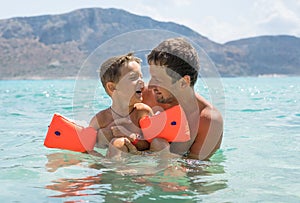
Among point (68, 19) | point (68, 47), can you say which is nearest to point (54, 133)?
point (68, 47)

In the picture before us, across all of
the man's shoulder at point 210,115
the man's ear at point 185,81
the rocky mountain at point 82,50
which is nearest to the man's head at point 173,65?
the man's ear at point 185,81

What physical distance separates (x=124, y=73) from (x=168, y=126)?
0.65 m

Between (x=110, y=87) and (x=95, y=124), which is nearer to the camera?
(x=110, y=87)

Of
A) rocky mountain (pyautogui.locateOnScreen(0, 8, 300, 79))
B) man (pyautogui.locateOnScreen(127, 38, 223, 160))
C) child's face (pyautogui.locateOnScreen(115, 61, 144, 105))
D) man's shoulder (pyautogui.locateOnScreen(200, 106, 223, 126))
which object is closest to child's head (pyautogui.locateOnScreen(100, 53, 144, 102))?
child's face (pyautogui.locateOnScreen(115, 61, 144, 105))

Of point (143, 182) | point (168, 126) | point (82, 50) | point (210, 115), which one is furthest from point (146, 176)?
point (82, 50)

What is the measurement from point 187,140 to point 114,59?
1039 mm

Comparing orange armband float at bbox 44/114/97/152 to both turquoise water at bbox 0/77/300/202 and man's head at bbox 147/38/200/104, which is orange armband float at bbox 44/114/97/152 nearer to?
turquoise water at bbox 0/77/300/202

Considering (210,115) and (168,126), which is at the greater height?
(210,115)

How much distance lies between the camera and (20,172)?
4125 millimetres

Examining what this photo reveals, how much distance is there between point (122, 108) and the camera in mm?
4426

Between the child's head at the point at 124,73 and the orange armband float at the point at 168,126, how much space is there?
0.34 m

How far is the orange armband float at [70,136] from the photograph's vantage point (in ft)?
14.5

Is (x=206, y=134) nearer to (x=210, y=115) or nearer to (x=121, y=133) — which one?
(x=210, y=115)

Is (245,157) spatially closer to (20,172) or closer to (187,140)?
(187,140)
